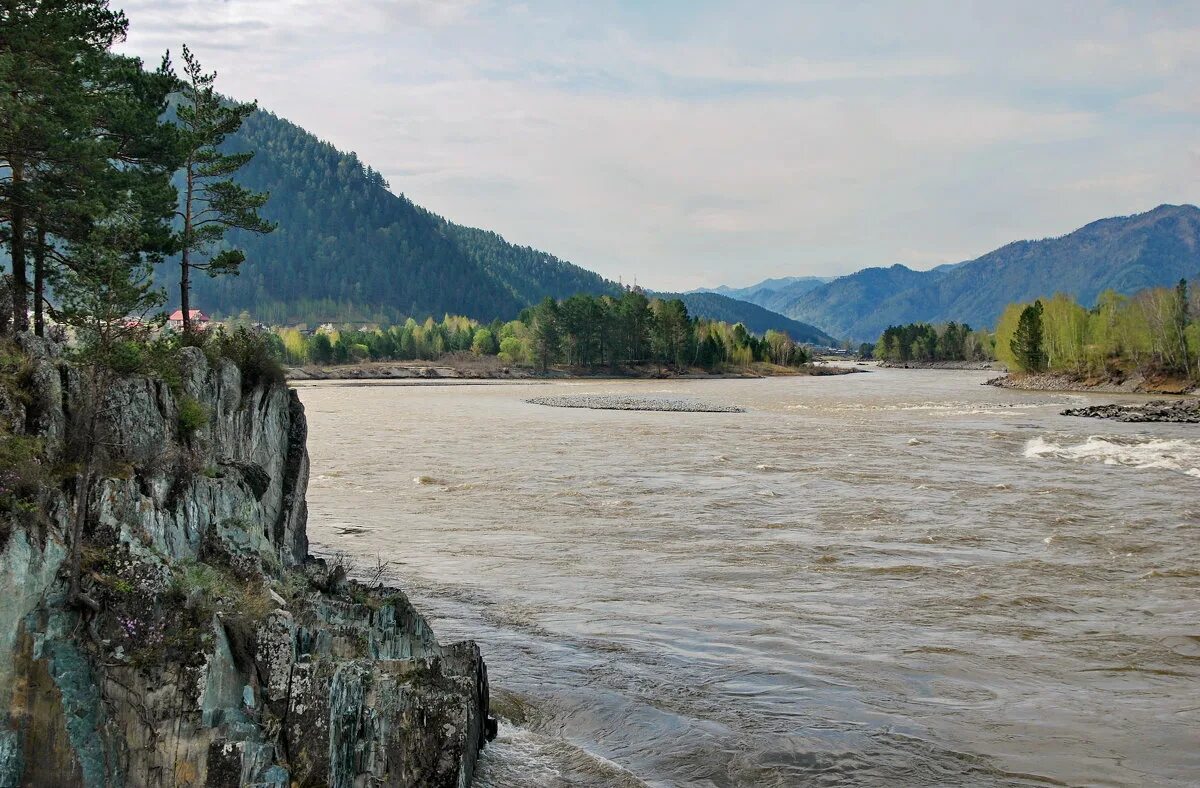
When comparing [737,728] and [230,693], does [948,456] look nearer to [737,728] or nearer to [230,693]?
[737,728]

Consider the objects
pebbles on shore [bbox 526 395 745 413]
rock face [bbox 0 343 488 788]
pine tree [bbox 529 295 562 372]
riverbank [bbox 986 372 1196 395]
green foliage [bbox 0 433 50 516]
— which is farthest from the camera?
pine tree [bbox 529 295 562 372]

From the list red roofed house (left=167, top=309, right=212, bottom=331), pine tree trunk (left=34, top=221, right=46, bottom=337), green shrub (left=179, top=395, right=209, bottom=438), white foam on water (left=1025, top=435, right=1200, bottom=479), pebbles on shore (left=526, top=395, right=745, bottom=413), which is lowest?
white foam on water (left=1025, top=435, right=1200, bottom=479)

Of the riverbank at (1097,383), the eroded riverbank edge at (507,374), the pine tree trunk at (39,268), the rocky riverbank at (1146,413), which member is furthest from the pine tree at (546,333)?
the pine tree trunk at (39,268)

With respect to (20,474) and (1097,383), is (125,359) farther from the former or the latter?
(1097,383)

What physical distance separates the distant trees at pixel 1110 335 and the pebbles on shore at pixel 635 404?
65.5m

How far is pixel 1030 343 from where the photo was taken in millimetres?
146750

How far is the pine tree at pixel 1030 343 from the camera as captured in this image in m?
147

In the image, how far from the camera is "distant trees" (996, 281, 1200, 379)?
118125mm

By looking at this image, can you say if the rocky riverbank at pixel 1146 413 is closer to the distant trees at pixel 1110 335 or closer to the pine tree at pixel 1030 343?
the distant trees at pixel 1110 335

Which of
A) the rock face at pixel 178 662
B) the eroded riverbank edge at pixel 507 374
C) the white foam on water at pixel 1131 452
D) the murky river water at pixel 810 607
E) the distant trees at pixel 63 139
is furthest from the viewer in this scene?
the eroded riverbank edge at pixel 507 374

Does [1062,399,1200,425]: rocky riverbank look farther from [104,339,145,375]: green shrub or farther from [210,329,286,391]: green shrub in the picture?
[104,339,145,375]: green shrub

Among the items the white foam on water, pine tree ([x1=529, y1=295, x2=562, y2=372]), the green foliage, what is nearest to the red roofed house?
the green foliage

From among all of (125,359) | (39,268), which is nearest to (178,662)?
(125,359)

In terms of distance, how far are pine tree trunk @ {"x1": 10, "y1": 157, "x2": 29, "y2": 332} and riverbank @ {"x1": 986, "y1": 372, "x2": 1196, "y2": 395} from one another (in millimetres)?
120074
